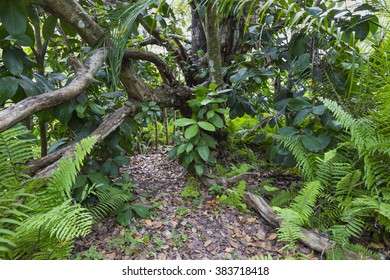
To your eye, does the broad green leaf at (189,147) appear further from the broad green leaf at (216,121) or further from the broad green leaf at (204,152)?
the broad green leaf at (216,121)

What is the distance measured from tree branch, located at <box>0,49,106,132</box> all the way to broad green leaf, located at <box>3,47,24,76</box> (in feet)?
0.88

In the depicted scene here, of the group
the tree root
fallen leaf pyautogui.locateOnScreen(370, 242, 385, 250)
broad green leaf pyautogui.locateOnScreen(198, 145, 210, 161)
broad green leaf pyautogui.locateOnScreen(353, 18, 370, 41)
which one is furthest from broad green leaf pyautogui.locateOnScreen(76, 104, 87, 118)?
fallen leaf pyautogui.locateOnScreen(370, 242, 385, 250)

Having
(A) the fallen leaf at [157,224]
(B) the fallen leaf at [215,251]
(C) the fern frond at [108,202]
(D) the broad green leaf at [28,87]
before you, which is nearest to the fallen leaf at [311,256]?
(B) the fallen leaf at [215,251]

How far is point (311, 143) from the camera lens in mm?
1635

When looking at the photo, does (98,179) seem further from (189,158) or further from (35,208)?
(189,158)

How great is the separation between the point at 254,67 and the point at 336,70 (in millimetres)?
525

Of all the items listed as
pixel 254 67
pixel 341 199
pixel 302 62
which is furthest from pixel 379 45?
pixel 341 199

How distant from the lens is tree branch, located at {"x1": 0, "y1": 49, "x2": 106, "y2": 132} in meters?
1.12

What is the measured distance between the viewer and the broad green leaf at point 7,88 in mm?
1356

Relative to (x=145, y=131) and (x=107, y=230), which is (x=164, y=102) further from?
(x=145, y=131)

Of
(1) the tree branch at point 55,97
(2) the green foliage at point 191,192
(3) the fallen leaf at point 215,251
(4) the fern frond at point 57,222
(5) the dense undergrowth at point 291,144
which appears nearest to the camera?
(4) the fern frond at point 57,222

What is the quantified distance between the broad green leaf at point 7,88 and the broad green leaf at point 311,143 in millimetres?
1605

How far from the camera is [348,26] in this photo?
1.65 m

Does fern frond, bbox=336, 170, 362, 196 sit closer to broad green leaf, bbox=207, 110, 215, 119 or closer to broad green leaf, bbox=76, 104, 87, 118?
broad green leaf, bbox=207, 110, 215, 119
